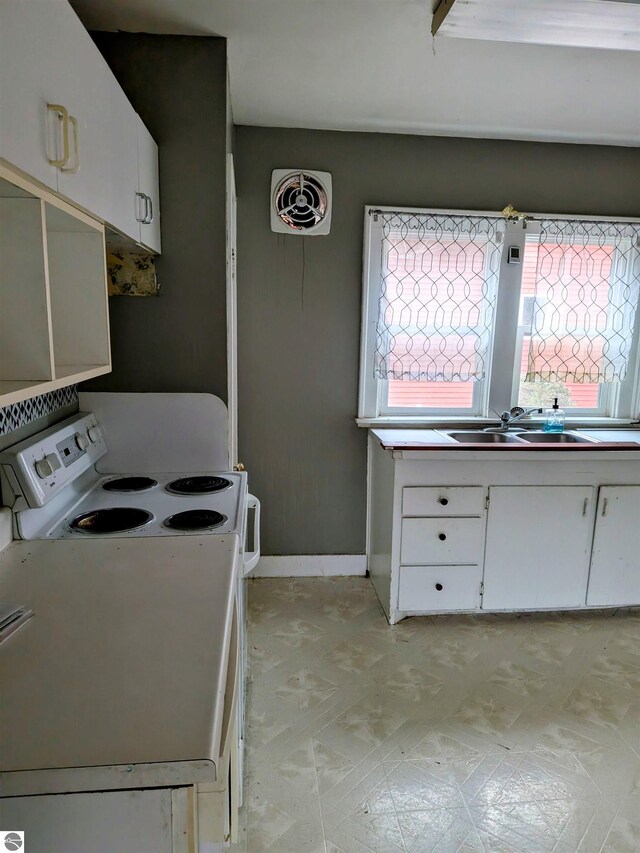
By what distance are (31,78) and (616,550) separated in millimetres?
2959

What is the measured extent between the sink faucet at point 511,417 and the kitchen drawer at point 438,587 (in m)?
0.84

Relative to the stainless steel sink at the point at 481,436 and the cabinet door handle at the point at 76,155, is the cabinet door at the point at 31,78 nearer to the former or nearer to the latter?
the cabinet door handle at the point at 76,155

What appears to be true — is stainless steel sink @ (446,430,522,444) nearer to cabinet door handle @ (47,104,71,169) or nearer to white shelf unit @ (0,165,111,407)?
white shelf unit @ (0,165,111,407)

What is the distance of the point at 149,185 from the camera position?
1874mm

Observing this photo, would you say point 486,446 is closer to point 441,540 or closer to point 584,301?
point 441,540

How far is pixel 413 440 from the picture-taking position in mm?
2643

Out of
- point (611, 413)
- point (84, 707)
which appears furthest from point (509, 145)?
point (84, 707)

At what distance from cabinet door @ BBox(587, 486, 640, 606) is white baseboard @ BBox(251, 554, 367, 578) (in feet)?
4.09

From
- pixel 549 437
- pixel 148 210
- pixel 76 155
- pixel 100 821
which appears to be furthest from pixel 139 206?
pixel 549 437

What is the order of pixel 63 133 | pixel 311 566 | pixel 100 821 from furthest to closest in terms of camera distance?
pixel 311 566 → pixel 63 133 → pixel 100 821

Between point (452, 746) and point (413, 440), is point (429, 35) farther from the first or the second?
point (452, 746)

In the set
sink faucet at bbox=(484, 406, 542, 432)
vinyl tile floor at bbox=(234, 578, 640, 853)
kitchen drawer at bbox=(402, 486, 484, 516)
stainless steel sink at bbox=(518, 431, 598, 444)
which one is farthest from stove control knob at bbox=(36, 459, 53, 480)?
stainless steel sink at bbox=(518, 431, 598, 444)

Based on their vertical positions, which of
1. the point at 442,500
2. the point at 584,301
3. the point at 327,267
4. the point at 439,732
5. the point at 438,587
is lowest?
the point at 439,732

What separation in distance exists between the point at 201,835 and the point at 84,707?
10.0 inches
